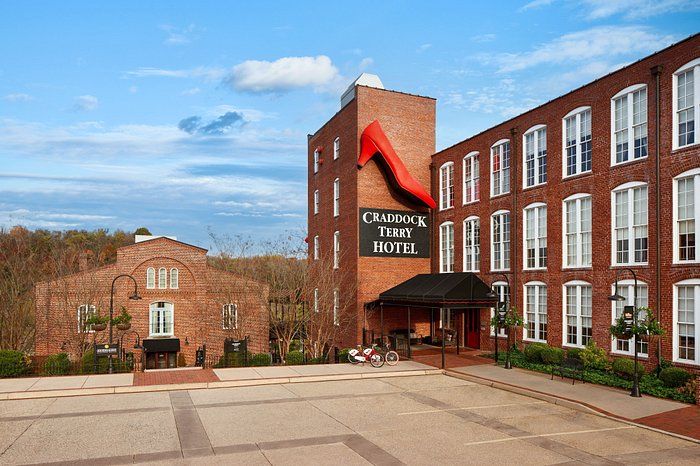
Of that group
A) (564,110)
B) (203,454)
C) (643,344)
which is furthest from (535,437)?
(564,110)

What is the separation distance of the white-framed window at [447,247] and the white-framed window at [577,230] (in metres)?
9.22

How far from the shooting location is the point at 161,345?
41312 millimetres

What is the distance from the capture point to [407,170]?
35750 millimetres

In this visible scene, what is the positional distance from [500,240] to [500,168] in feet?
11.9

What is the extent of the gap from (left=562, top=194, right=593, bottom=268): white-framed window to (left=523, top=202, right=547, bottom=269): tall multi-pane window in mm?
1325

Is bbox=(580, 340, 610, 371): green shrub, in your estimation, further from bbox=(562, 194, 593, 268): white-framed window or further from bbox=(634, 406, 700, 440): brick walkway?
bbox=(634, 406, 700, 440): brick walkway

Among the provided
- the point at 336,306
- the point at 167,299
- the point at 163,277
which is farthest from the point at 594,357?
the point at 163,277

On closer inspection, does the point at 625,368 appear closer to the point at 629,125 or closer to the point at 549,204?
the point at 549,204

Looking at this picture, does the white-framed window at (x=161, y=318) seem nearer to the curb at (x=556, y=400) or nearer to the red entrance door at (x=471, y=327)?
the red entrance door at (x=471, y=327)

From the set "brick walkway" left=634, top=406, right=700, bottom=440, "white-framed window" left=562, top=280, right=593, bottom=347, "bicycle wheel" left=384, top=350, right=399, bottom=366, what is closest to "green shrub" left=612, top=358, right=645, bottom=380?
"white-framed window" left=562, top=280, right=593, bottom=347

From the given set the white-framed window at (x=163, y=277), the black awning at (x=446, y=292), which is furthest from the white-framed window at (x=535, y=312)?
the white-framed window at (x=163, y=277)

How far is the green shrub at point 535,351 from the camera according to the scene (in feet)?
82.5

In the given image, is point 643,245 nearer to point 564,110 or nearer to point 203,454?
point 564,110

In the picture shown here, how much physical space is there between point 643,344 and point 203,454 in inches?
640
